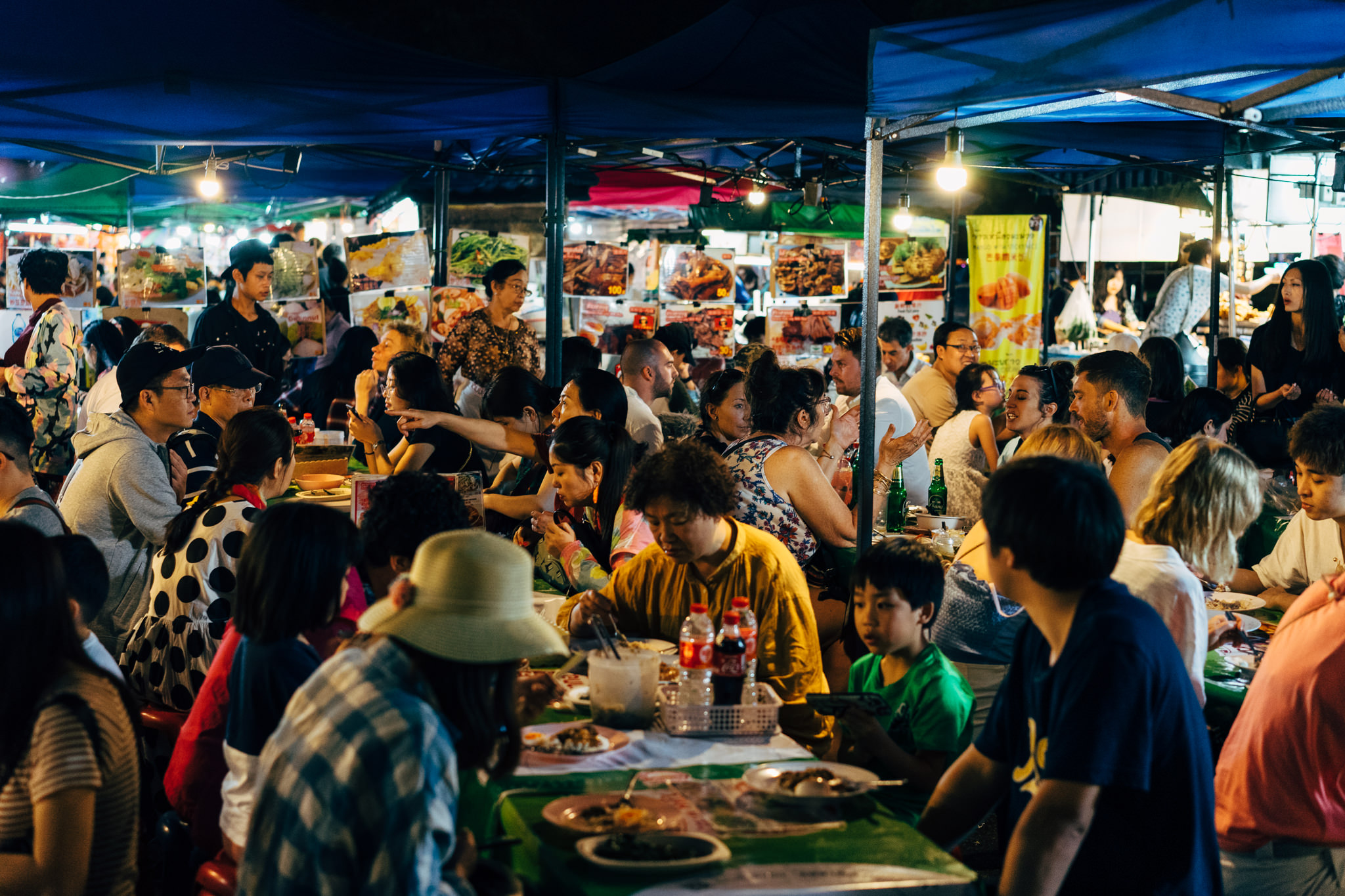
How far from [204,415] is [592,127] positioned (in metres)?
2.76

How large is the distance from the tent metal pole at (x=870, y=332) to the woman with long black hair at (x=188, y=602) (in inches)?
90.8

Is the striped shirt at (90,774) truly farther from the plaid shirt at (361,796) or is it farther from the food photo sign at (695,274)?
the food photo sign at (695,274)

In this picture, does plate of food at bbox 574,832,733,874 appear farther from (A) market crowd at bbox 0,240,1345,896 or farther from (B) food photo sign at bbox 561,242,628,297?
(B) food photo sign at bbox 561,242,628,297

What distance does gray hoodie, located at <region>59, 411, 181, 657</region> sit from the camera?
4.59 metres

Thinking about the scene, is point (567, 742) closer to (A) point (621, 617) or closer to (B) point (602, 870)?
(B) point (602, 870)

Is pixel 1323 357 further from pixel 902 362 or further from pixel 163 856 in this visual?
pixel 163 856

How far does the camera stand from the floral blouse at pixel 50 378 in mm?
7441

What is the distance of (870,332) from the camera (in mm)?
4781

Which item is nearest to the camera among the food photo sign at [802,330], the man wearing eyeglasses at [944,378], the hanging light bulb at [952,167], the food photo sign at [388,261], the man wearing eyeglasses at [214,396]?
the hanging light bulb at [952,167]

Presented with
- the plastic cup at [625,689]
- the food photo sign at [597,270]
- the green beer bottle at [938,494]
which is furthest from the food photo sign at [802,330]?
the plastic cup at [625,689]

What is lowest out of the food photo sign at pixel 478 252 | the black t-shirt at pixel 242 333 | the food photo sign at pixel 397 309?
the black t-shirt at pixel 242 333

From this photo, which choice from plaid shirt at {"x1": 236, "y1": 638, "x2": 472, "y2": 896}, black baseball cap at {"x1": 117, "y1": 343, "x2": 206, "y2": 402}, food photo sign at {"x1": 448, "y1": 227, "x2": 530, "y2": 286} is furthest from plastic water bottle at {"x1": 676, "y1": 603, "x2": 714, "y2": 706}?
food photo sign at {"x1": 448, "y1": 227, "x2": 530, "y2": 286}

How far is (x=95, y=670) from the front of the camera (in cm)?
237

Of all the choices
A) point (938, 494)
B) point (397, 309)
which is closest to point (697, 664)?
point (938, 494)
